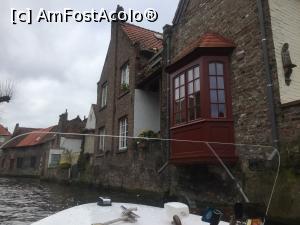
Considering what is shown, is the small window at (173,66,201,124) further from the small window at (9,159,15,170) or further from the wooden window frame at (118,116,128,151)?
the small window at (9,159,15,170)

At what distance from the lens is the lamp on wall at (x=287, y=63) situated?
7.78 m

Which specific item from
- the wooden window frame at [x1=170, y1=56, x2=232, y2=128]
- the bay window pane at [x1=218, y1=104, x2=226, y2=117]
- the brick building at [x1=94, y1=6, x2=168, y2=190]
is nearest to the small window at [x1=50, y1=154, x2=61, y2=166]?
the brick building at [x1=94, y1=6, x2=168, y2=190]

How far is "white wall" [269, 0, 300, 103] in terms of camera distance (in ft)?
25.7

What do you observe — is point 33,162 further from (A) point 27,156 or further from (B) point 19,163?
(B) point 19,163

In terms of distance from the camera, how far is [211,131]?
8602 millimetres

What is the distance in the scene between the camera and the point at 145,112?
598 inches

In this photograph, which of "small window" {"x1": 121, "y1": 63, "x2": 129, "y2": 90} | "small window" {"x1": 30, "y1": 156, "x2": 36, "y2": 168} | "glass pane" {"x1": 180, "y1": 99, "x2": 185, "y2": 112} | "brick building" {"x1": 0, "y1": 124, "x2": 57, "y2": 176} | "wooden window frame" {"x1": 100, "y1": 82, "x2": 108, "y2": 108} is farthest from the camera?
"small window" {"x1": 30, "y1": 156, "x2": 36, "y2": 168}

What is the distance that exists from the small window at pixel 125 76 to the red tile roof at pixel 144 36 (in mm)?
1493

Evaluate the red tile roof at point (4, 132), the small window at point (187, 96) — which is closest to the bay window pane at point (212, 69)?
the small window at point (187, 96)

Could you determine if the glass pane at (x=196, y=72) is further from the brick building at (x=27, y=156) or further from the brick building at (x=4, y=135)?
the brick building at (x=4, y=135)

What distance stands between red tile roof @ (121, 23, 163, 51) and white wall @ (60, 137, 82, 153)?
20719mm

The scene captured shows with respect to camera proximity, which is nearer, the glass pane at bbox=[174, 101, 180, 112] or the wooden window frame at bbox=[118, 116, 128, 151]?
the glass pane at bbox=[174, 101, 180, 112]

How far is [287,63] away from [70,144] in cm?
3143

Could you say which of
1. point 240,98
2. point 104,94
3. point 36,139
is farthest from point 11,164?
point 240,98
